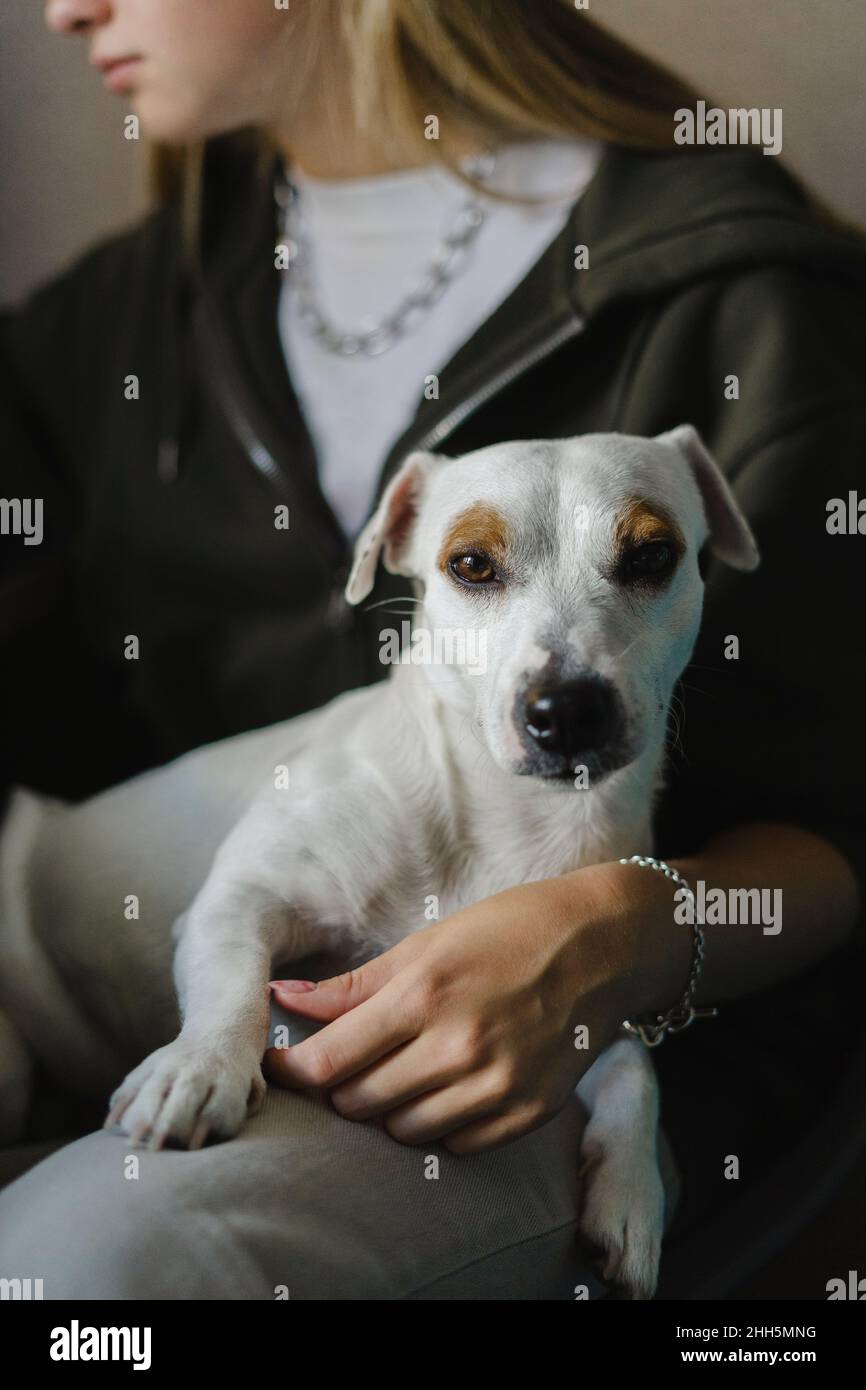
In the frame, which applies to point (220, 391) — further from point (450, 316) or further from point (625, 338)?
point (625, 338)

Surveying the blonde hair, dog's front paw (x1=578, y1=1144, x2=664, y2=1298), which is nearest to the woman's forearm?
dog's front paw (x1=578, y1=1144, x2=664, y2=1298)

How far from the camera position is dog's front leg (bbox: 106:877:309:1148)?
762 mm

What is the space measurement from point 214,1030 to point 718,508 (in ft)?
1.95

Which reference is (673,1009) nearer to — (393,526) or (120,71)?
(393,526)

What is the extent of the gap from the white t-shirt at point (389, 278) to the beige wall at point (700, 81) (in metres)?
0.15

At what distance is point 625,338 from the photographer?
1203mm

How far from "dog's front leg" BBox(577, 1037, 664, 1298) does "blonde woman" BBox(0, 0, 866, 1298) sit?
0.02m

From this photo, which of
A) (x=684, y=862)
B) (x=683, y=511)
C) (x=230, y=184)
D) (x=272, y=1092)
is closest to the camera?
(x=272, y=1092)

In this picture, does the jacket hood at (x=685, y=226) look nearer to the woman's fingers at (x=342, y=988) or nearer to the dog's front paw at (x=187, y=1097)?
the woman's fingers at (x=342, y=988)

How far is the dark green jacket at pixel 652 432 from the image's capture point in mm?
1114

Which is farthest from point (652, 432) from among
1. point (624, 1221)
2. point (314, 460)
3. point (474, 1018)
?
point (624, 1221)

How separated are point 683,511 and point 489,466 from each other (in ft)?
0.53

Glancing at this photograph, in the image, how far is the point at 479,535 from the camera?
886mm
